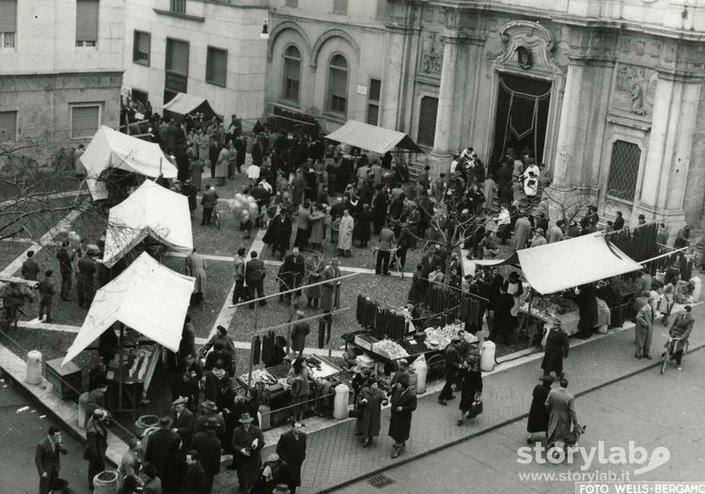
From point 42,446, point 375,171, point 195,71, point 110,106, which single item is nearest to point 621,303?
point 375,171

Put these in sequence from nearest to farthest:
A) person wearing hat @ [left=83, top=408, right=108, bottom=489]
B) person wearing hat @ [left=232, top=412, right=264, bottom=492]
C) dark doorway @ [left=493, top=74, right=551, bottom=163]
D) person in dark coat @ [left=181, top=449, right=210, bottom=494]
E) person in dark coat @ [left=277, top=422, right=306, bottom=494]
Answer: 1. person in dark coat @ [left=181, top=449, right=210, bottom=494]
2. person in dark coat @ [left=277, top=422, right=306, bottom=494]
3. person wearing hat @ [left=232, top=412, right=264, bottom=492]
4. person wearing hat @ [left=83, top=408, right=108, bottom=489]
5. dark doorway @ [left=493, top=74, right=551, bottom=163]

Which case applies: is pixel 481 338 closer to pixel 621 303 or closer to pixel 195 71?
pixel 621 303

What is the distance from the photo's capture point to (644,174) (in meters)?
30.5

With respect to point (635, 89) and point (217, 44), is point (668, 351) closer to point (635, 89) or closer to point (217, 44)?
point (635, 89)

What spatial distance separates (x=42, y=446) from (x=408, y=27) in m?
24.9

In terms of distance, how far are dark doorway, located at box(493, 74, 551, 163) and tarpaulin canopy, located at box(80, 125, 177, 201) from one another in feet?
39.5

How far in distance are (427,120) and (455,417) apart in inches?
773

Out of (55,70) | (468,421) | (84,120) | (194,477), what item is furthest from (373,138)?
(194,477)

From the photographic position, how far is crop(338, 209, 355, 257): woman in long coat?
91.0 ft

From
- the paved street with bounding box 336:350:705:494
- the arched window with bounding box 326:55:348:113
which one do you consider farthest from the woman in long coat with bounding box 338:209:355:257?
the arched window with bounding box 326:55:348:113

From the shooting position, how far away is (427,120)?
37.6 meters

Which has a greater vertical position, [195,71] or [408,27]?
[408,27]

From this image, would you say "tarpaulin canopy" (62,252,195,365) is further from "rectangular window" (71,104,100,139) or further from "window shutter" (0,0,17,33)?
"rectangular window" (71,104,100,139)

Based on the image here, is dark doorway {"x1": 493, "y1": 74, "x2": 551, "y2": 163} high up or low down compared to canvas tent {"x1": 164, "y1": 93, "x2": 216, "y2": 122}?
up
